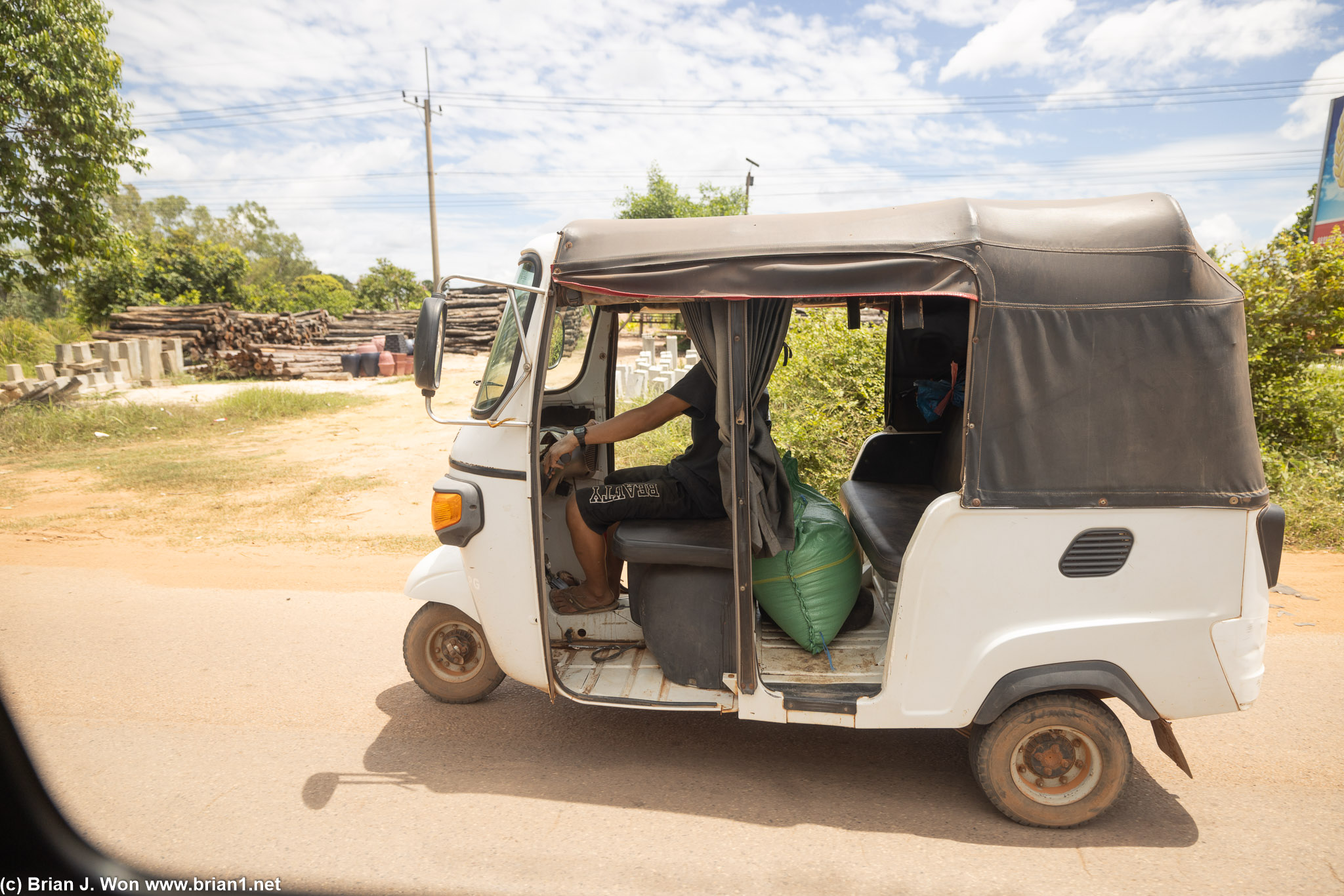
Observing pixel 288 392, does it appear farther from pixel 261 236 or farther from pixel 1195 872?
pixel 261 236

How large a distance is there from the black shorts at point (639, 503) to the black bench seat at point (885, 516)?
2.58 feet

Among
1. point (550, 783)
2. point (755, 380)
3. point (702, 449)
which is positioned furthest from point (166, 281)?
point (755, 380)

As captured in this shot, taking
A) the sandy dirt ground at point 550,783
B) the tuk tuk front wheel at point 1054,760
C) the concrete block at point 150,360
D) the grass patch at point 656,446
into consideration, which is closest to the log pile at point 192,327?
the concrete block at point 150,360

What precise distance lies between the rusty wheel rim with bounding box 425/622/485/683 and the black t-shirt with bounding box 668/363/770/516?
1404 mm

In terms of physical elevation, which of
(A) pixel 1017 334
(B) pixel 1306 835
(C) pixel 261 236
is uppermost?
(C) pixel 261 236

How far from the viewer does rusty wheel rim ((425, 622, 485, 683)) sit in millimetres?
4086

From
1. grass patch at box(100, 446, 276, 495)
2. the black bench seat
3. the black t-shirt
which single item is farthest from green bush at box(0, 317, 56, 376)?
the black bench seat

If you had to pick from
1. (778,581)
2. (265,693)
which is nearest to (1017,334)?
(778,581)

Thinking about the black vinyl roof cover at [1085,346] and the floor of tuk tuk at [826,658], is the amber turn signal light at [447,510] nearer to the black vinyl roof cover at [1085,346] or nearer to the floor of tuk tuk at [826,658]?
the floor of tuk tuk at [826,658]

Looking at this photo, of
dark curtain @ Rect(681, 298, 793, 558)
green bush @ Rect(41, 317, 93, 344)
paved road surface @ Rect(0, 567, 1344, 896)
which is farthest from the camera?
green bush @ Rect(41, 317, 93, 344)

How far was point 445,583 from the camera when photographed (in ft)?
12.7

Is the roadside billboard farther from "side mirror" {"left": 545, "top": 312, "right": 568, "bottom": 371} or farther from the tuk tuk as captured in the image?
"side mirror" {"left": 545, "top": 312, "right": 568, "bottom": 371}

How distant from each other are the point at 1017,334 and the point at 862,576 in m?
1.94

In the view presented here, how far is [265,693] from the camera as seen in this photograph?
4.25m
